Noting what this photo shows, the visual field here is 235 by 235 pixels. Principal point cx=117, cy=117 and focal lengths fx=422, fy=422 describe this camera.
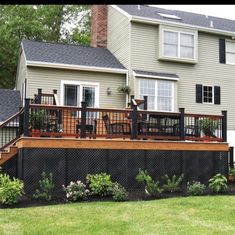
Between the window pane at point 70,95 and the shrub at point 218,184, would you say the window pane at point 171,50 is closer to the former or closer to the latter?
the window pane at point 70,95

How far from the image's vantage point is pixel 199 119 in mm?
11883

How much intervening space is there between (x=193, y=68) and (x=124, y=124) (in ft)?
23.8

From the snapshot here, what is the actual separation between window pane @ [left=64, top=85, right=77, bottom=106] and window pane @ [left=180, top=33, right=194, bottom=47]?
15.7 feet

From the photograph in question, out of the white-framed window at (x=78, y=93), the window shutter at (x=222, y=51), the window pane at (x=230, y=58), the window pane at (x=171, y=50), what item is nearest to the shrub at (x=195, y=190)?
the white-framed window at (x=78, y=93)

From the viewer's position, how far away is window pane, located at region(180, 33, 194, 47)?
17.0 m

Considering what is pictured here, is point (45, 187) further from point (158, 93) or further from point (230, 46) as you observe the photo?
point (230, 46)

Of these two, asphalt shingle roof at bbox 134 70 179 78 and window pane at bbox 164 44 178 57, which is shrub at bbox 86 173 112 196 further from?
window pane at bbox 164 44 178 57

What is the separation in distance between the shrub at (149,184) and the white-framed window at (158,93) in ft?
19.9

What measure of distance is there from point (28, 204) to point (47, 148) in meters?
1.52

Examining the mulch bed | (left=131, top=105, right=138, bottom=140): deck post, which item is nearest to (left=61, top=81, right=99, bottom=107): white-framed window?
(left=131, top=105, right=138, bottom=140): deck post

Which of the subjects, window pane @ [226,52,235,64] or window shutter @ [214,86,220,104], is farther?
window pane @ [226,52,235,64]

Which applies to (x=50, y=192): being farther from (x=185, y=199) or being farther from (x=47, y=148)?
(x=185, y=199)

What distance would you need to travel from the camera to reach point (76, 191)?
9.24 meters

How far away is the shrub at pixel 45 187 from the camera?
9211 mm
